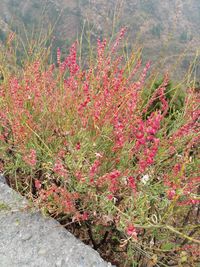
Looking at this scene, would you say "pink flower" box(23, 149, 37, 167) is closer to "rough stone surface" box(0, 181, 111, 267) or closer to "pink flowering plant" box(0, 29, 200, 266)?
"pink flowering plant" box(0, 29, 200, 266)

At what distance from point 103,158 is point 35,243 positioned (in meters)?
0.66

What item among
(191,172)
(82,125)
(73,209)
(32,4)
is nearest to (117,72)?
(82,125)

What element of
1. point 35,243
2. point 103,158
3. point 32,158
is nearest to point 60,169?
point 32,158

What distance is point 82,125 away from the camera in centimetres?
256

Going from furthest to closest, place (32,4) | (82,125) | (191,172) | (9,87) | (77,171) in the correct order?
(32,4) → (9,87) → (191,172) → (82,125) → (77,171)

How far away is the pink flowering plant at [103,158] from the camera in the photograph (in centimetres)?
221

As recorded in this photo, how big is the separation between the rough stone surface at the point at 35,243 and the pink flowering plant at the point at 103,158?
0.11 metres

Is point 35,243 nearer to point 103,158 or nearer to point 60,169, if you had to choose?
point 60,169

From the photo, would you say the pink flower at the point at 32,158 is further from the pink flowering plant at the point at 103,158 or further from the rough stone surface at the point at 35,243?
the rough stone surface at the point at 35,243

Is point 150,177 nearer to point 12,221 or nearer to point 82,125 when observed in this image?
point 82,125

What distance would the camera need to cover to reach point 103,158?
8.09 feet

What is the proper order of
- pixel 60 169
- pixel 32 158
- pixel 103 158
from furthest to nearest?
1. pixel 103 158
2. pixel 32 158
3. pixel 60 169

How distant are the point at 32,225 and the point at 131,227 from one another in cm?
82

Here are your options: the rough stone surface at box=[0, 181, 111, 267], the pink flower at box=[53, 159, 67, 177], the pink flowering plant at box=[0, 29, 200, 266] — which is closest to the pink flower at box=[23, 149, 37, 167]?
the pink flowering plant at box=[0, 29, 200, 266]
